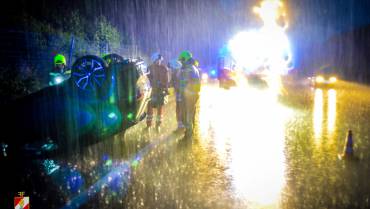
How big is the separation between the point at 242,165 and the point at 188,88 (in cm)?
303

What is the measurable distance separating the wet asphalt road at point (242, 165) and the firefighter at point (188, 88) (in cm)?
45

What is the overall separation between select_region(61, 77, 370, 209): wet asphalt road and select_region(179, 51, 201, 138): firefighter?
0.45 m

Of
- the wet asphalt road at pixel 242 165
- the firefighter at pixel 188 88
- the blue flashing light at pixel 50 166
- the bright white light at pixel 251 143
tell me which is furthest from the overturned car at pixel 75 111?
the bright white light at pixel 251 143

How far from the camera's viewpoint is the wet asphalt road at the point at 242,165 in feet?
17.9

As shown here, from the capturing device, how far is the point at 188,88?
9.85 metres

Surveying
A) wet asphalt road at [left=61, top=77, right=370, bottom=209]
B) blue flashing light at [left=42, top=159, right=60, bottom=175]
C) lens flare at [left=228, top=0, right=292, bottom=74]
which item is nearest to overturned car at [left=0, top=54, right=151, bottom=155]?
blue flashing light at [left=42, top=159, right=60, bottom=175]

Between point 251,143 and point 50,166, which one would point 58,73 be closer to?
point 50,166

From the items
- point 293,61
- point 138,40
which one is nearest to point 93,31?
point 138,40

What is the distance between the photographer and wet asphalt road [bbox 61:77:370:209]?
5441 mm

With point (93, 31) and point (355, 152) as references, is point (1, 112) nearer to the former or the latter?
point (355, 152)

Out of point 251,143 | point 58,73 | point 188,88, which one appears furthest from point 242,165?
point 58,73

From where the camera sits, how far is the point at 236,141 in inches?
377

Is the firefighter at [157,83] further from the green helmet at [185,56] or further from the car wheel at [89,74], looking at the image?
the car wheel at [89,74]

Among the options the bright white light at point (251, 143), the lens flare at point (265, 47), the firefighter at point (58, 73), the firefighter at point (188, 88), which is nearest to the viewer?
the bright white light at point (251, 143)
